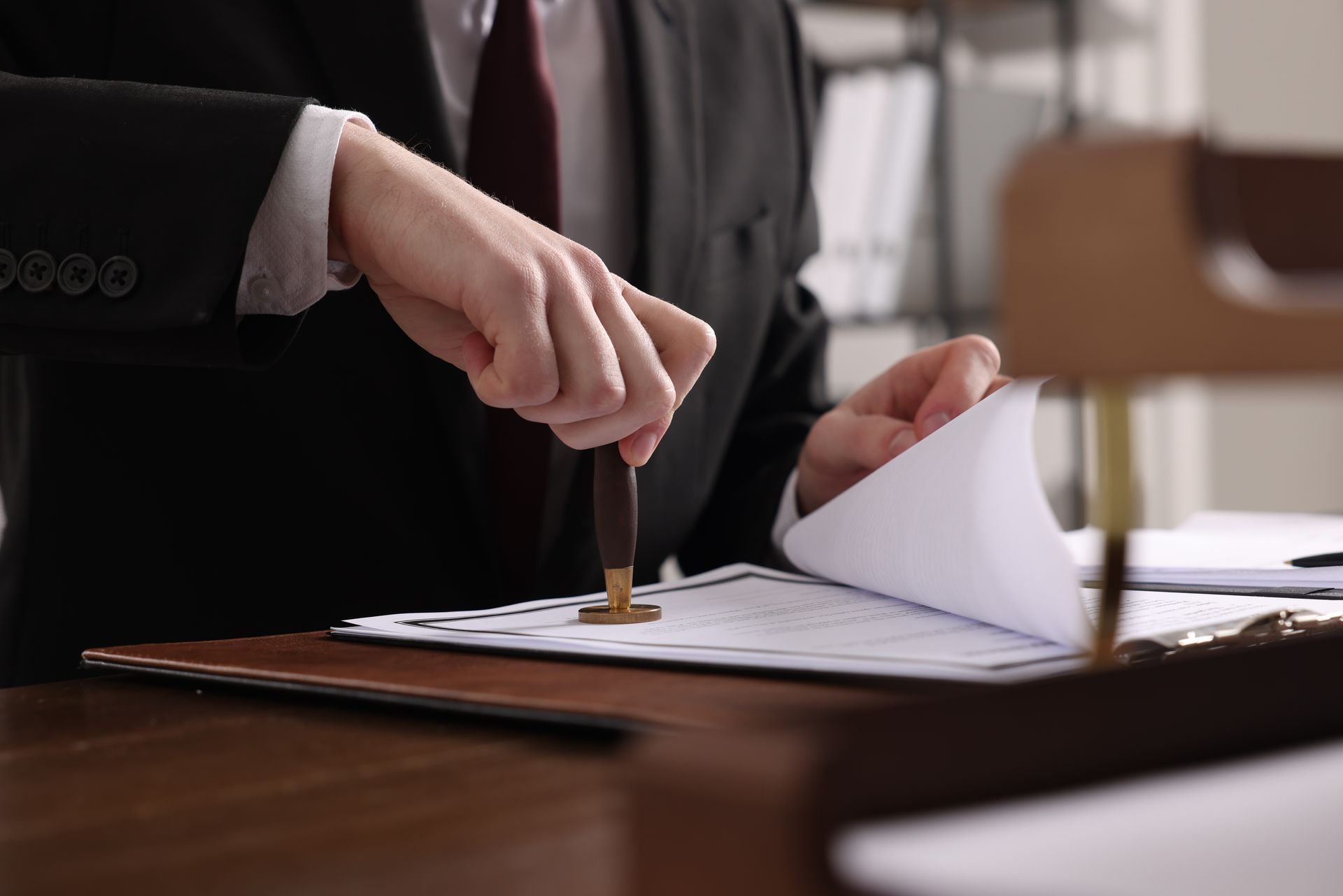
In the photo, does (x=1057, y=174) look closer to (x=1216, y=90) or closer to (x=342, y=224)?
(x=342, y=224)

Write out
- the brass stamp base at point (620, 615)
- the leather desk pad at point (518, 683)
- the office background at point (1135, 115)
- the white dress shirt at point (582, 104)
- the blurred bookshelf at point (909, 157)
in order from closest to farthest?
the leather desk pad at point (518, 683)
the brass stamp base at point (620, 615)
the white dress shirt at point (582, 104)
the blurred bookshelf at point (909, 157)
the office background at point (1135, 115)

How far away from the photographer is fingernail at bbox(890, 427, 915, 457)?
0.83 meters

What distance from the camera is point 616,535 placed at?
2.14 ft

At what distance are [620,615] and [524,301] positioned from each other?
0.16 metres

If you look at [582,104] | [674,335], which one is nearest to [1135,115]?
[582,104]

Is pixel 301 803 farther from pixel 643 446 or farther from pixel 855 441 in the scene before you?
pixel 855 441

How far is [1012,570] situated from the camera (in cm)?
49

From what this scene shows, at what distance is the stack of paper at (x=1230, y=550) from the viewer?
67 cm

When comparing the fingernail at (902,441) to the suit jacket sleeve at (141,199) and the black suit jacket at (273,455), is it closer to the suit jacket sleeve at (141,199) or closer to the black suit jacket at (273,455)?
the black suit jacket at (273,455)

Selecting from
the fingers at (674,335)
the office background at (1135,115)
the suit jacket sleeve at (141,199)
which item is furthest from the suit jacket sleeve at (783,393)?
the office background at (1135,115)

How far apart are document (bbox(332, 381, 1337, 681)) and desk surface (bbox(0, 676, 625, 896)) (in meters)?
0.10

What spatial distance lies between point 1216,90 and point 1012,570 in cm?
320

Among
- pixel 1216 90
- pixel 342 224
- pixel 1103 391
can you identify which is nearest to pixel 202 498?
pixel 342 224

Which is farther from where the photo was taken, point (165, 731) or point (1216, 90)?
point (1216, 90)
